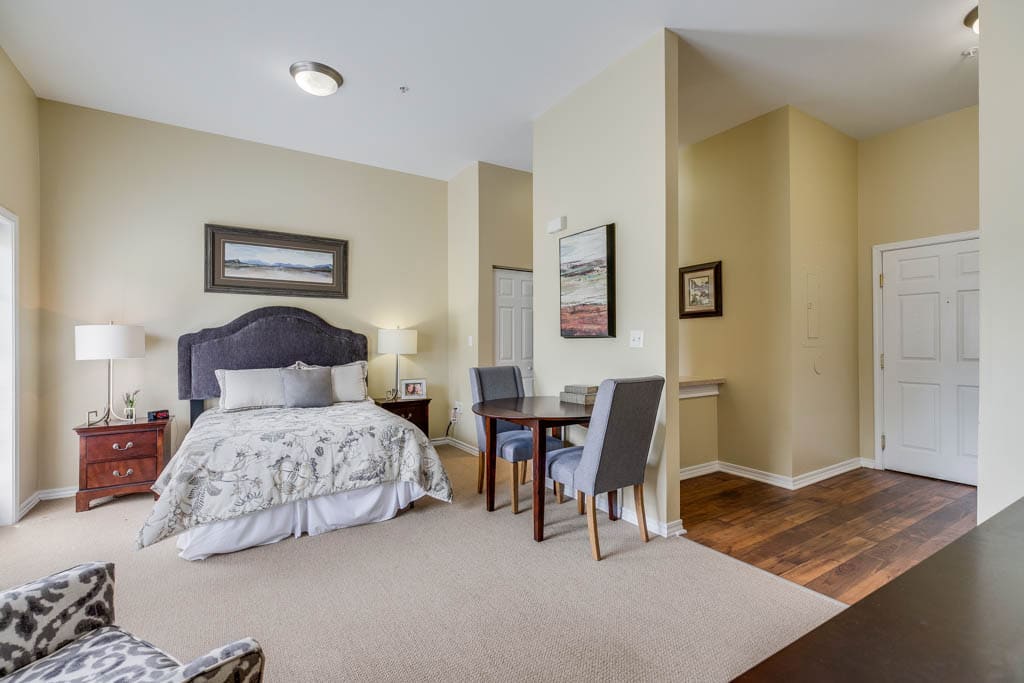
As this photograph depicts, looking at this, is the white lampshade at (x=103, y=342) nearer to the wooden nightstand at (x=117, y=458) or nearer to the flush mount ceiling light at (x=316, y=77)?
the wooden nightstand at (x=117, y=458)

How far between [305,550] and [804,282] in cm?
402

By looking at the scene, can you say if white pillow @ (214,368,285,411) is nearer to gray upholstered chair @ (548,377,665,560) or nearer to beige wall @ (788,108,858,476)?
gray upholstered chair @ (548,377,665,560)

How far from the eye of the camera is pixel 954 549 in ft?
2.49

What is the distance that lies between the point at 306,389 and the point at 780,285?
12.8 feet

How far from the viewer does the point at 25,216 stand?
3293 mm

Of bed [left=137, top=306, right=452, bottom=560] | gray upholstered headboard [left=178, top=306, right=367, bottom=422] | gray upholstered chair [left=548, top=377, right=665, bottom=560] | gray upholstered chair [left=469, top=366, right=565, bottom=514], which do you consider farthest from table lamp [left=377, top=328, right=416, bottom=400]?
gray upholstered chair [left=548, top=377, right=665, bottom=560]

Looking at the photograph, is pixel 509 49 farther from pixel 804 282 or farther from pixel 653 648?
pixel 653 648

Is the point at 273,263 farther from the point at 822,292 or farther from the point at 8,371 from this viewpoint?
the point at 822,292

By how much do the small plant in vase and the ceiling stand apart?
2244 mm

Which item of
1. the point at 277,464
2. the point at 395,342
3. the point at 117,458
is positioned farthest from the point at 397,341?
the point at 117,458

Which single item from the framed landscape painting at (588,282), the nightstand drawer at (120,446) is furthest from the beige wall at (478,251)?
the nightstand drawer at (120,446)

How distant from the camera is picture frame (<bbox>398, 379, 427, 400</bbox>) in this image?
16.4 ft

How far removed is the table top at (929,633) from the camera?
18.3 inches

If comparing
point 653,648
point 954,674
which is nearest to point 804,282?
point 653,648
